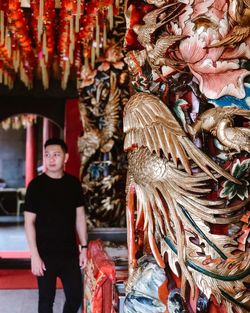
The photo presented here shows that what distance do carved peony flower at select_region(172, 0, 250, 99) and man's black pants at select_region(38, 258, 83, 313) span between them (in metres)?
1.84

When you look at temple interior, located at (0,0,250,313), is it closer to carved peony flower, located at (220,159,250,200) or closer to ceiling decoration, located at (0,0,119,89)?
carved peony flower, located at (220,159,250,200)

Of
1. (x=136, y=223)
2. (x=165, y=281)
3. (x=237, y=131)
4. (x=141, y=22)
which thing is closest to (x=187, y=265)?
(x=165, y=281)

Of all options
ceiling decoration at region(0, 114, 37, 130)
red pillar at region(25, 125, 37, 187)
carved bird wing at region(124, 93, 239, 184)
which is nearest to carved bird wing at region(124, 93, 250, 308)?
carved bird wing at region(124, 93, 239, 184)

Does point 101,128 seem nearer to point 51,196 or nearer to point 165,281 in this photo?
point 51,196

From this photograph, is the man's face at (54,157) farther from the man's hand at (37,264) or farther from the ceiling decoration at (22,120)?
the ceiling decoration at (22,120)

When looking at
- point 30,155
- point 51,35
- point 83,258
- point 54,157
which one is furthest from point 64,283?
point 30,155

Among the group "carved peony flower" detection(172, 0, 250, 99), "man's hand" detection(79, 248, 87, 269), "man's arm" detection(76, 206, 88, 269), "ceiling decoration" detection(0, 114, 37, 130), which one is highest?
"ceiling decoration" detection(0, 114, 37, 130)

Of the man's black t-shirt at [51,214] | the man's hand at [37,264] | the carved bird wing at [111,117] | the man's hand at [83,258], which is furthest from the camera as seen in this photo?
the carved bird wing at [111,117]

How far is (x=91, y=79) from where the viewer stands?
5.93 metres

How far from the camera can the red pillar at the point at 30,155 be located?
11.4 meters

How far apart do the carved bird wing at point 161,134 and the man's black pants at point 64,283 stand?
1608 millimetres

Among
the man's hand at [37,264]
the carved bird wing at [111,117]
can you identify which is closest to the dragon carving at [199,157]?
the man's hand at [37,264]

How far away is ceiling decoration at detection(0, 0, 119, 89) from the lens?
14.6 feet

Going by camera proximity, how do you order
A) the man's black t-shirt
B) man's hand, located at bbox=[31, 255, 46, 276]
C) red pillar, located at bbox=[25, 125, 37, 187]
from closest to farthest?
man's hand, located at bbox=[31, 255, 46, 276]
the man's black t-shirt
red pillar, located at bbox=[25, 125, 37, 187]
